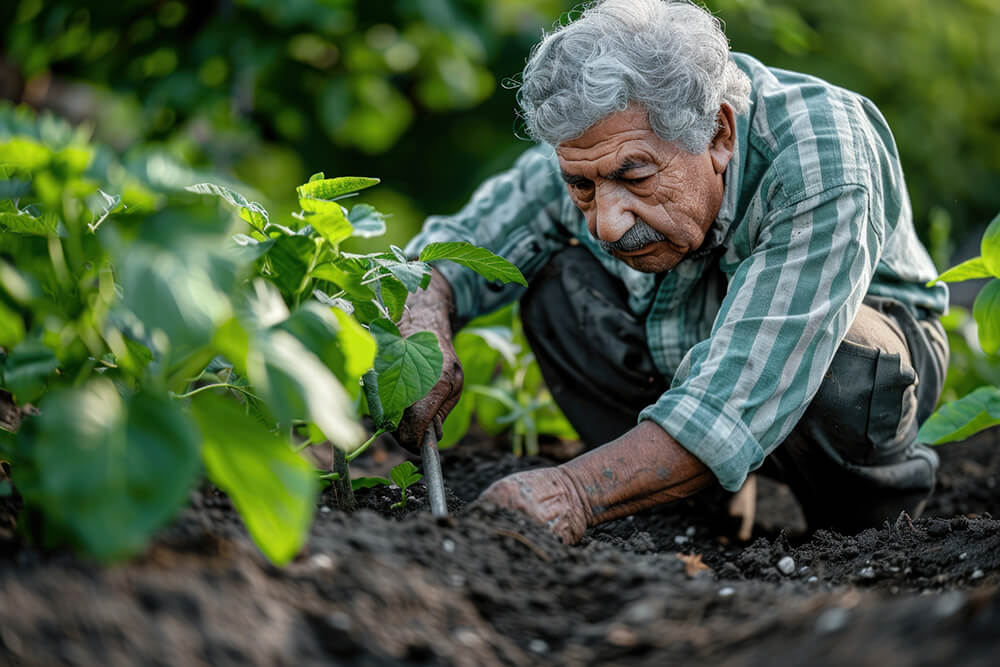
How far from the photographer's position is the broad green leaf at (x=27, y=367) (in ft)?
3.90

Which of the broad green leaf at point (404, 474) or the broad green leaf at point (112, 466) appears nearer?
the broad green leaf at point (112, 466)

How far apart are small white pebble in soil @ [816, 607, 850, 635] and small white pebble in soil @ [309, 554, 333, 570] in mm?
568

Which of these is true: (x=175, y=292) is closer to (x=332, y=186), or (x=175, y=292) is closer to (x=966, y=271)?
(x=332, y=186)

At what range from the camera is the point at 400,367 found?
5.12ft

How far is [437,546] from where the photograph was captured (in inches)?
50.4

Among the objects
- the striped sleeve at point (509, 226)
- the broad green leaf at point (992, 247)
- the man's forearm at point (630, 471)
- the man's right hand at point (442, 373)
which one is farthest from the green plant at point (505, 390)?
the broad green leaf at point (992, 247)

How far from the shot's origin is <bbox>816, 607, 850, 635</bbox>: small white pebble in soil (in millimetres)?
1024

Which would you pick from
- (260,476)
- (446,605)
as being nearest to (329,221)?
(260,476)

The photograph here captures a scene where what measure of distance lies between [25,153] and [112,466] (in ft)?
1.50

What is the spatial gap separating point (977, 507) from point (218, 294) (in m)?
2.12

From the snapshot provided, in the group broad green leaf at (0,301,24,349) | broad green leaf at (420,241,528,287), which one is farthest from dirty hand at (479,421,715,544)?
broad green leaf at (0,301,24,349)

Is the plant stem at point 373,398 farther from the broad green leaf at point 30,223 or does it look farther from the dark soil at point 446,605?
the broad green leaf at point 30,223

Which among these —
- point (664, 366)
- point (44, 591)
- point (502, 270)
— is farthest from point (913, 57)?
point (44, 591)

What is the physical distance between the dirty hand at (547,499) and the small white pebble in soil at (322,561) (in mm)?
366
